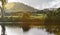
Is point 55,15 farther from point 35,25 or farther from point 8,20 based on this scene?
point 8,20

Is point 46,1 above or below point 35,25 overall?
above

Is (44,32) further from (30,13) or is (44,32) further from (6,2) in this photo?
(6,2)

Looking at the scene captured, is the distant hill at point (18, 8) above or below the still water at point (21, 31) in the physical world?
above

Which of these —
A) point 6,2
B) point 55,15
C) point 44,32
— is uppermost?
point 6,2

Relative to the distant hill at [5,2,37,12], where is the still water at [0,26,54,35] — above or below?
below

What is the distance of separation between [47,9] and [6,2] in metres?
0.34

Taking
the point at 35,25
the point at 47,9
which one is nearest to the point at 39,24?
the point at 35,25

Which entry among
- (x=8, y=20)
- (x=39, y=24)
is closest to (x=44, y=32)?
(x=39, y=24)

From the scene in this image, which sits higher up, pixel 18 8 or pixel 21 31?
pixel 18 8

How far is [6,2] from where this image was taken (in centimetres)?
150

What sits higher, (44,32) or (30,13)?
(30,13)

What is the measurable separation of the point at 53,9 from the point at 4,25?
1.36 feet

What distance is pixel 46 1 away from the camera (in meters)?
1.53

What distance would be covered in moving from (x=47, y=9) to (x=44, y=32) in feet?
0.62
